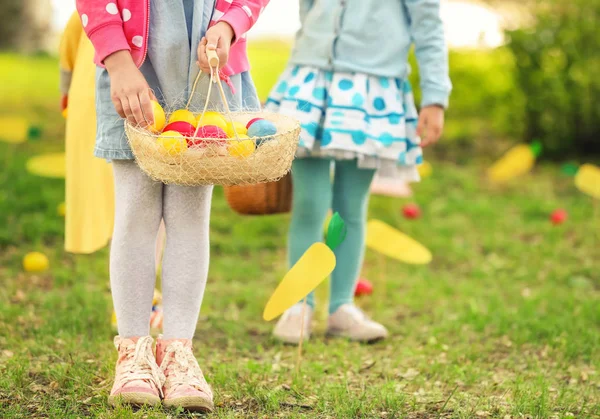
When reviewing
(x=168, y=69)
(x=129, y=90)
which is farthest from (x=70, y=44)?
(x=129, y=90)

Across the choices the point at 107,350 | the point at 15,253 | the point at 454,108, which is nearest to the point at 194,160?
the point at 107,350

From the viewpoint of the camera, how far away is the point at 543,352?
8.98ft

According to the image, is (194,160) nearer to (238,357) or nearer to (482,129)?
(238,357)

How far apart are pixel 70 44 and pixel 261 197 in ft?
2.75

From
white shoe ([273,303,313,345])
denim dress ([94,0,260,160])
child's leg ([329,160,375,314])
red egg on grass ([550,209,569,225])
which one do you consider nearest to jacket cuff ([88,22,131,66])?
denim dress ([94,0,260,160])

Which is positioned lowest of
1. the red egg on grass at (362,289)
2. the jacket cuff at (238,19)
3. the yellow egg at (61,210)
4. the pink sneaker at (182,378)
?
the red egg on grass at (362,289)

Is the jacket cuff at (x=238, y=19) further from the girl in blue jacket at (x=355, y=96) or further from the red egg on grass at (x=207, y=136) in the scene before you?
the girl in blue jacket at (x=355, y=96)

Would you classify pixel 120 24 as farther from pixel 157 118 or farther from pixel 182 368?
pixel 182 368

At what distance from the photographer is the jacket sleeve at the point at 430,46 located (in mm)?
2676

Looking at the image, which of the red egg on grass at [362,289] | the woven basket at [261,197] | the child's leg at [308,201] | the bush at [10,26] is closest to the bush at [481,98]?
the red egg on grass at [362,289]

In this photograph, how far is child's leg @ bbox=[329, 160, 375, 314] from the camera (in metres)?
2.82

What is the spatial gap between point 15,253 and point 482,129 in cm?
401

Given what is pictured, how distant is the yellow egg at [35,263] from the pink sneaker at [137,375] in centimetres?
150

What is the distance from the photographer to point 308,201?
278cm
